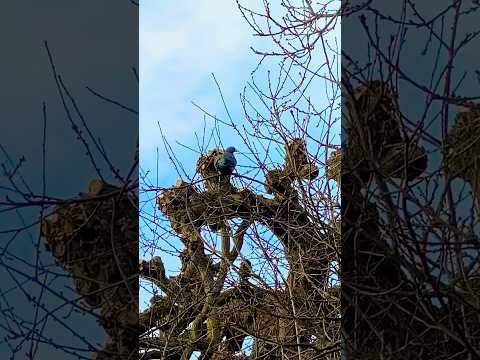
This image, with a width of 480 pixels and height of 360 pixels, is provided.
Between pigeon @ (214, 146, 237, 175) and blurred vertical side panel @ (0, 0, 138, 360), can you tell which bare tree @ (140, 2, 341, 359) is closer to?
pigeon @ (214, 146, 237, 175)

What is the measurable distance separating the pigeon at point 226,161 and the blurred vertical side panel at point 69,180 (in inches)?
27.7

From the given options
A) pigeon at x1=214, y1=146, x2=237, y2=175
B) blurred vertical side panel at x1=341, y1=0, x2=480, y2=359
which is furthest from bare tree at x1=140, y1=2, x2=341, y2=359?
blurred vertical side panel at x1=341, y1=0, x2=480, y2=359

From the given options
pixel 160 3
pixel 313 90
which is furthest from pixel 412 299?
pixel 160 3

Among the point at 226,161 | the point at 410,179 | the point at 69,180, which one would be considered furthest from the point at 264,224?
the point at 69,180

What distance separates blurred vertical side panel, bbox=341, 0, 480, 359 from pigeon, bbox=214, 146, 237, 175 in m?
0.65

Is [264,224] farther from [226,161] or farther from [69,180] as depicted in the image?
[69,180]

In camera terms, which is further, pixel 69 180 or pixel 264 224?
pixel 264 224

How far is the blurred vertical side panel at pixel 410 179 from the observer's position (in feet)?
5.03

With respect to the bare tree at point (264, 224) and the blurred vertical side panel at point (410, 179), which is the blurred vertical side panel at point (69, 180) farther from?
the bare tree at point (264, 224)

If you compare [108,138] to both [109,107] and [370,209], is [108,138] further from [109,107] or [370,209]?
[370,209]

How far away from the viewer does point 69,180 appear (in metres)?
1.52

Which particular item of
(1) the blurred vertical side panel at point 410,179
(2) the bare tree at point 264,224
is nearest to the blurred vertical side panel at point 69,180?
(1) the blurred vertical side panel at point 410,179

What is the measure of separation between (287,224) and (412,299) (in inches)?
26.5

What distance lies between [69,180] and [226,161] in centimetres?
76
